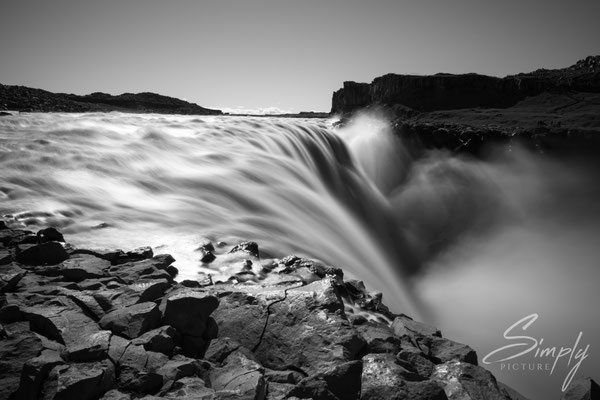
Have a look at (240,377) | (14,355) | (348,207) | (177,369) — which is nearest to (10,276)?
(14,355)

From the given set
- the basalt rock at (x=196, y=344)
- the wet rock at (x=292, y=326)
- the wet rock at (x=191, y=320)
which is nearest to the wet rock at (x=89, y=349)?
the basalt rock at (x=196, y=344)

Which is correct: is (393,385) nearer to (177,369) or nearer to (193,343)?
(177,369)

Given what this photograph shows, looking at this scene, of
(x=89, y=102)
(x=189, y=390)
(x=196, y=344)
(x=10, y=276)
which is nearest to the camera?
(x=189, y=390)

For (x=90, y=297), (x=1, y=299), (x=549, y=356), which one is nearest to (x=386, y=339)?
(x=90, y=297)

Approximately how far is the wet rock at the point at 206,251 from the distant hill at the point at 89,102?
20036mm

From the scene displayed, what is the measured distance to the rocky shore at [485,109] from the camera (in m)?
21.6

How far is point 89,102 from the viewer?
116 feet

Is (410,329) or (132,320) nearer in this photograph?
(132,320)

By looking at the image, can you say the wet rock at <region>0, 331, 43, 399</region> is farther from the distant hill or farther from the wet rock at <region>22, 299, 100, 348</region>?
the distant hill

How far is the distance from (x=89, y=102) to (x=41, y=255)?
3584 centimetres

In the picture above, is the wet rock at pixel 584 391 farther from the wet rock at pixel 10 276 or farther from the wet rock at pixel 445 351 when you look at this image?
the wet rock at pixel 10 276

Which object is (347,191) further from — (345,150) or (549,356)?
(549,356)

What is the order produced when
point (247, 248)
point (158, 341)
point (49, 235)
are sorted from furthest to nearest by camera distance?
point (247, 248)
point (49, 235)
point (158, 341)

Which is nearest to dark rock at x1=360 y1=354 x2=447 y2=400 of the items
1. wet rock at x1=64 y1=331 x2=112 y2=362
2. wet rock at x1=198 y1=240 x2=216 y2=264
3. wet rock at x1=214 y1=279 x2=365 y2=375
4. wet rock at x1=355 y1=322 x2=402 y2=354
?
wet rock at x1=214 y1=279 x2=365 y2=375
